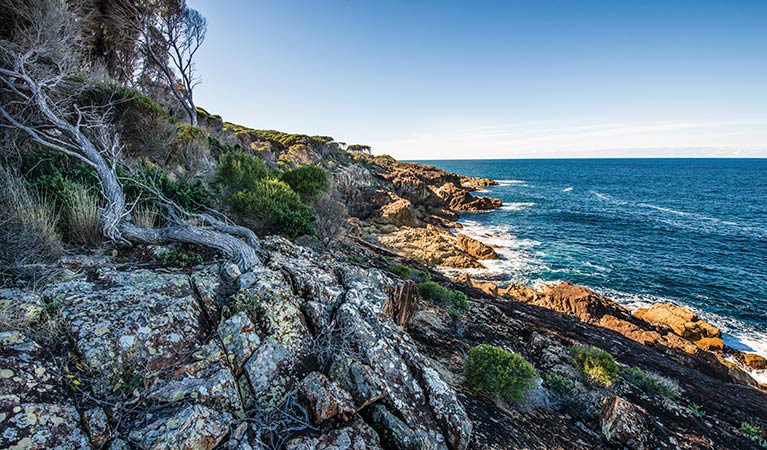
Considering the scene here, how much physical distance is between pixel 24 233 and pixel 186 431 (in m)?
3.87

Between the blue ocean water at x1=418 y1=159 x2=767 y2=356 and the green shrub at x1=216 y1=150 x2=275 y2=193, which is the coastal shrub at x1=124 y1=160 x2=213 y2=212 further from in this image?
the blue ocean water at x1=418 y1=159 x2=767 y2=356

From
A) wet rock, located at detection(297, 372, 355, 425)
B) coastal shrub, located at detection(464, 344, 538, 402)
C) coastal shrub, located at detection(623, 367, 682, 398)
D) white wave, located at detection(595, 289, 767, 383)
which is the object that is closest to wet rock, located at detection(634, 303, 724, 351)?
white wave, located at detection(595, 289, 767, 383)

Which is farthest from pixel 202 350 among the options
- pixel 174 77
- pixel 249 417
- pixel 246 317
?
pixel 174 77

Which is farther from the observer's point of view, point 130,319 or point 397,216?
point 397,216

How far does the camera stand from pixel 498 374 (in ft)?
19.3

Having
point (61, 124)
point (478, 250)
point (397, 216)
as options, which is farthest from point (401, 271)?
point (397, 216)

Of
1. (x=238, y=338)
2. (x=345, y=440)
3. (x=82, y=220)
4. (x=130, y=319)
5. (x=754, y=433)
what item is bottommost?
(x=754, y=433)

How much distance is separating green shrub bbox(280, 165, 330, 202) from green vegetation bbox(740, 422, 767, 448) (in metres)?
15.0

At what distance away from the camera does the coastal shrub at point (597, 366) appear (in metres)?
7.55

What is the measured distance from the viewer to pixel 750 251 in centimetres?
2883

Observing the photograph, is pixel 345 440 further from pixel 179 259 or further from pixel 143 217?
pixel 143 217

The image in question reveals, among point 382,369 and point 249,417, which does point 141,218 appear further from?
point 382,369

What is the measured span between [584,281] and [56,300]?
87.1ft

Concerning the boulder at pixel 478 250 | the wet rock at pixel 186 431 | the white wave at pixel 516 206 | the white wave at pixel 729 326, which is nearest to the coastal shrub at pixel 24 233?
the wet rock at pixel 186 431
